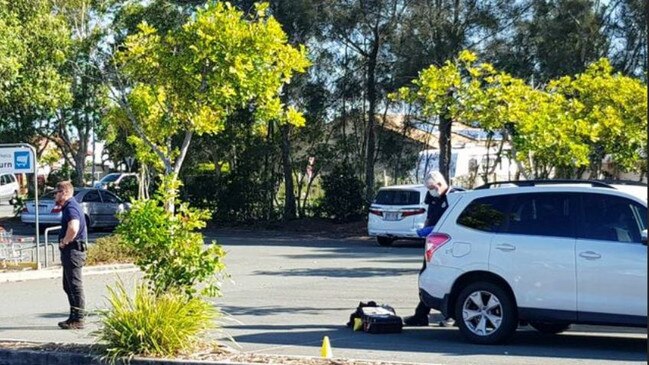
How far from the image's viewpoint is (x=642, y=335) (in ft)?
37.3

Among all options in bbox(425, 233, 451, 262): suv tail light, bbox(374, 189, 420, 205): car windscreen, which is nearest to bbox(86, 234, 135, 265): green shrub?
bbox(374, 189, 420, 205): car windscreen

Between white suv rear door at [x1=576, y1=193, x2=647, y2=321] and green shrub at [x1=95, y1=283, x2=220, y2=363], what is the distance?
12.9 feet

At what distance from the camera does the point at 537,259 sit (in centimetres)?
1043

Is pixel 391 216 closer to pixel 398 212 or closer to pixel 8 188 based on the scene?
pixel 398 212

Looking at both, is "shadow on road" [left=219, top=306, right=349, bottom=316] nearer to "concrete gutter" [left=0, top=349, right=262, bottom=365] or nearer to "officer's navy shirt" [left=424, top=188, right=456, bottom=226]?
"officer's navy shirt" [left=424, top=188, right=456, bottom=226]

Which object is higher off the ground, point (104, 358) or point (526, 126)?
point (526, 126)

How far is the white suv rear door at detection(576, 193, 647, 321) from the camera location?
998 cm

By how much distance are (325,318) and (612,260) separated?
4.33 meters

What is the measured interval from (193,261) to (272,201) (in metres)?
25.2

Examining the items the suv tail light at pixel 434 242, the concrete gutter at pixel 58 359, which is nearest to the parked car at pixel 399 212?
the suv tail light at pixel 434 242

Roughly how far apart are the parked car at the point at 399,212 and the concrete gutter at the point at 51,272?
8.34m

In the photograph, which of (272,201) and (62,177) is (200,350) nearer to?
(272,201)

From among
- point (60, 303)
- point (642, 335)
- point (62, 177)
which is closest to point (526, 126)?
point (642, 335)

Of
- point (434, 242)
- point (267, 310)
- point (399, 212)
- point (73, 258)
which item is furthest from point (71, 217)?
point (399, 212)
